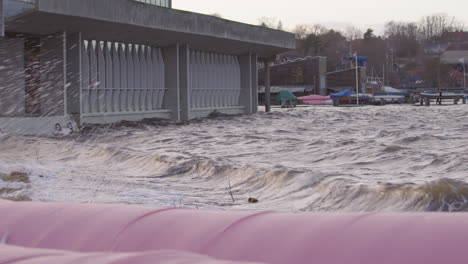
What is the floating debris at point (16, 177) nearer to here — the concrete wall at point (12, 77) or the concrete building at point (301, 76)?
the concrete wall at point (12, 77)

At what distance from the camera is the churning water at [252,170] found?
7422 millimetres

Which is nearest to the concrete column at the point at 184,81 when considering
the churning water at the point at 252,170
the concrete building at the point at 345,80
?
the churning water at the point at 252,170

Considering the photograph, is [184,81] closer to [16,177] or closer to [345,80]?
[16,177]

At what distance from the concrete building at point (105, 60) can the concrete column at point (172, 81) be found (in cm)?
4

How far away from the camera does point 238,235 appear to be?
325cm

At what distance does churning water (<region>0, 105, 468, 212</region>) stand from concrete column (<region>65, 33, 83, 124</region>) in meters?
2.33

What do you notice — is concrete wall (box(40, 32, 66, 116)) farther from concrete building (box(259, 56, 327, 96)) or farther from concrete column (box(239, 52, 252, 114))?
concrete building (box(259, 56, 327, 96))

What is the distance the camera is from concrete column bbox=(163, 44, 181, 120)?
83.3 feet

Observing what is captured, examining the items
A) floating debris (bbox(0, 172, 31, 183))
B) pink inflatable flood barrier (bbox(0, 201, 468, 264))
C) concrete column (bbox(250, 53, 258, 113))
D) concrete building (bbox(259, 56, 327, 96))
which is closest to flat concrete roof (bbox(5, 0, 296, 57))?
concrete column (bbox(250, 53, 258, 113))

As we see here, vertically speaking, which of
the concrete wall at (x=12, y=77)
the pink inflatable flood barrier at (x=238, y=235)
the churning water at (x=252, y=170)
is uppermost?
the concrete wall at (x=12, y=77)

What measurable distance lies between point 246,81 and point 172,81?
749 cm

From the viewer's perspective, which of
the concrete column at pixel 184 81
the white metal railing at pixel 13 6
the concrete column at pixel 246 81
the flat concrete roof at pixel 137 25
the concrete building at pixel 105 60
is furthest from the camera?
the concrete column at pixel 246 81

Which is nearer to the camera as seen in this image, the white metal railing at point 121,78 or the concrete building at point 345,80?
the white metal railing at point 121,78

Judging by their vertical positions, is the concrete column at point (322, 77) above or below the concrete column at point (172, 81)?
above
